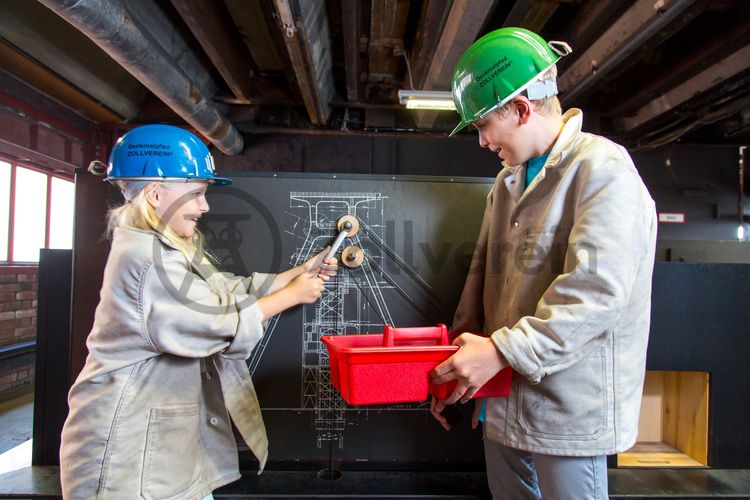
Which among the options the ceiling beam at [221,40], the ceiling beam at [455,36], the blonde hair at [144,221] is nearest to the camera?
the blonde hair at [144,221]

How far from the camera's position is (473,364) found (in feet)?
2.86

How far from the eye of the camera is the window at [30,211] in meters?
3.70

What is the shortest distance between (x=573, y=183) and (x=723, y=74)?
247cm

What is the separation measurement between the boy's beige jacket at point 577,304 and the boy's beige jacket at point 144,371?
2.04 feet

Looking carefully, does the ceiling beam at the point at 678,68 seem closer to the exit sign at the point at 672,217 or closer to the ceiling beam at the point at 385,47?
the exit sign at the point at 672,217

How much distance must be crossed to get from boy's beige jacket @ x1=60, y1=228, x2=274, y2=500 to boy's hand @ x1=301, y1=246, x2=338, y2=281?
30 centimetres

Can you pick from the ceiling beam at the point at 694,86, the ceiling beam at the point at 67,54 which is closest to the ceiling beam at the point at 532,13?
the ceiling beam at the point at 694,86

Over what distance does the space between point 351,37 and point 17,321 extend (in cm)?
367

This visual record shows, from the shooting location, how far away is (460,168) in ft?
12.6

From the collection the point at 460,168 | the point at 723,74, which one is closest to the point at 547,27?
the point at 723,74

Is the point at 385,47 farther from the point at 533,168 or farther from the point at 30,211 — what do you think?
the point at 30,211

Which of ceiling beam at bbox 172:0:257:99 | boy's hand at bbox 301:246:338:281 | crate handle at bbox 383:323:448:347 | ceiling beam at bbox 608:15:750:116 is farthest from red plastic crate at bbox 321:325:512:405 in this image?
ceiling beam at bbox 608:15:750:116

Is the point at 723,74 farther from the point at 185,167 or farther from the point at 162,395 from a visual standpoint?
the point at 162,395

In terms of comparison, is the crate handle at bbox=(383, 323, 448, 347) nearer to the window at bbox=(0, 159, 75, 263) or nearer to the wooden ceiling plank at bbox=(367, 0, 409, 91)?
the wooden ceiling plank at bbox=(367, 0, 409, 91)
